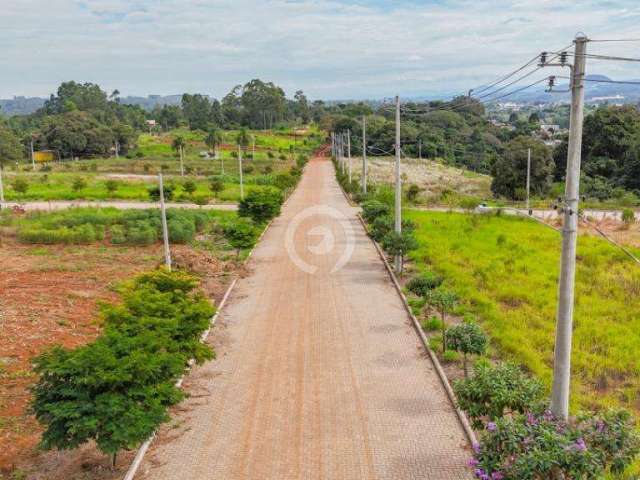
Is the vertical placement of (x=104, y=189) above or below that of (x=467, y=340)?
above

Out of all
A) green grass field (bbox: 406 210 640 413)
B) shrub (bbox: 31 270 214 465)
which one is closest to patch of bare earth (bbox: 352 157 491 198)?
green grass field (bbox: 406 210 640 413)

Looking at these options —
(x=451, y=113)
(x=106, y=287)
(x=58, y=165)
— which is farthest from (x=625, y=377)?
(x=451, y=113)

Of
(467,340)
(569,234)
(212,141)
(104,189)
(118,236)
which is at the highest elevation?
(212,141)

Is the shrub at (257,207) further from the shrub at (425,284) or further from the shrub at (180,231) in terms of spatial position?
the shrub at (425,284)

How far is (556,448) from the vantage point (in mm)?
6090

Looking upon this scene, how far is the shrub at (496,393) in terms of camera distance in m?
7.52

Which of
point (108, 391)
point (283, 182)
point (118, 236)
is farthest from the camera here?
point (283, 182)

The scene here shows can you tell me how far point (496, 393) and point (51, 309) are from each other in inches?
462

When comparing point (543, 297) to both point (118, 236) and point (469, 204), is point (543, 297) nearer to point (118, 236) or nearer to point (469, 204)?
point (118, 236)

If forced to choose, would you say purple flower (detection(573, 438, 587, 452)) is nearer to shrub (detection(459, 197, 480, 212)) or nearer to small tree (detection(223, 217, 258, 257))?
small tree (detection(223, 217, 258, 257))

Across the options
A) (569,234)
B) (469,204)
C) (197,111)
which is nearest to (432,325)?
(569,234)

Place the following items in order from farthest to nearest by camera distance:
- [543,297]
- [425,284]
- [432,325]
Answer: [543,297] → [425,284] → [432,325]

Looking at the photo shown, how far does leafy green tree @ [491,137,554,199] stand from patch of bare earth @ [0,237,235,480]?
26.6 metres

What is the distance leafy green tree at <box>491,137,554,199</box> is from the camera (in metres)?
40.3
